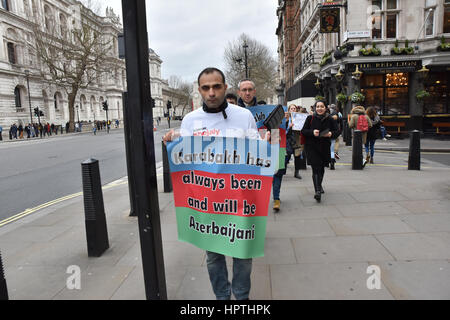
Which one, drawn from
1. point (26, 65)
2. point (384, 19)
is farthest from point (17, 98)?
point (384, 19)

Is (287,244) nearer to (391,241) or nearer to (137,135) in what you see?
(391,241)

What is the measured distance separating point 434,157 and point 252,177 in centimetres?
1130

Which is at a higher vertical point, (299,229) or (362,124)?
(362,124)

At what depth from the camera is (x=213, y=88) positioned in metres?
2.38

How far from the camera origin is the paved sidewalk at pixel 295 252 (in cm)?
289

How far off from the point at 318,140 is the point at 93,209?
3876 millimetres

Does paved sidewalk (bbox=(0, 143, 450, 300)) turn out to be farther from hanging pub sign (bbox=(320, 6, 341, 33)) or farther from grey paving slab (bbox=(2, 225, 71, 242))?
hanging pub sign (bbox=(320, 6, 341, 33))

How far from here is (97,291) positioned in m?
2.96

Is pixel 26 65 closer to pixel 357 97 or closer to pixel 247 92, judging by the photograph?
pixel 357 97

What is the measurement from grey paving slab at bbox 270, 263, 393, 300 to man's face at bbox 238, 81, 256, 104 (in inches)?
92.9

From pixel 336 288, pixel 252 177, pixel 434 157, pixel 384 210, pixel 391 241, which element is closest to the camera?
pixel 252 177

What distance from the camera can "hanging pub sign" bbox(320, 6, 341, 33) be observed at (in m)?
17.6

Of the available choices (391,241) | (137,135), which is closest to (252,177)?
(137,135)

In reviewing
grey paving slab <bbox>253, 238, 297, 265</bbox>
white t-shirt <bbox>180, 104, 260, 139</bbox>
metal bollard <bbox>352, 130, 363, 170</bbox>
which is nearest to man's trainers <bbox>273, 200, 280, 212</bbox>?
grey paving slab <bbox>253, 238, 297, 265</bbox>
